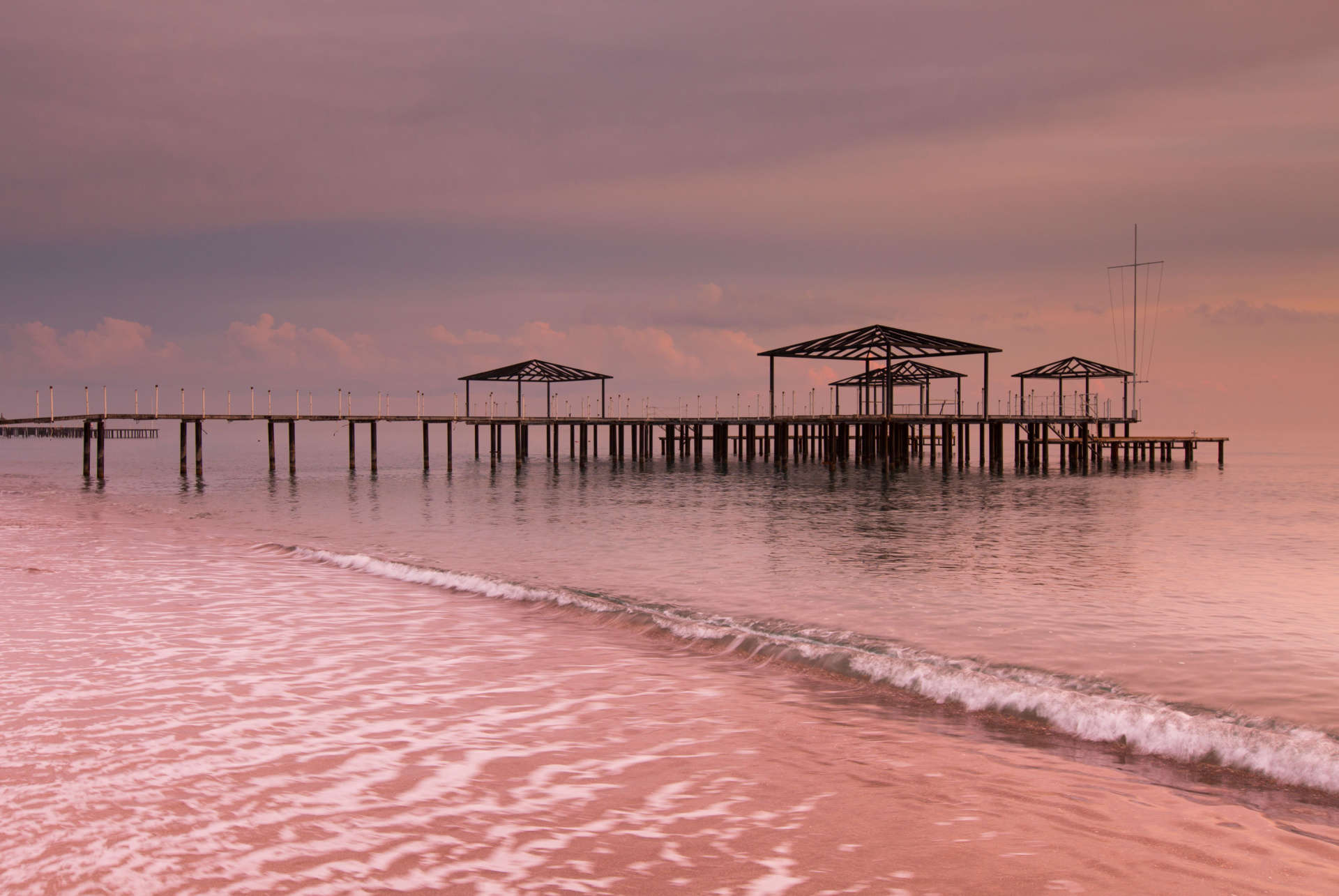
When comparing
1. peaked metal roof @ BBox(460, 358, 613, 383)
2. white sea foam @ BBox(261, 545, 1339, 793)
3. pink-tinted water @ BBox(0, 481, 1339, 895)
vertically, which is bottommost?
white sea foam @ BBox(261, 545, 1339, 793)

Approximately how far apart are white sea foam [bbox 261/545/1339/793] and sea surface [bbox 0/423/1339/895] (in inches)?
1.1

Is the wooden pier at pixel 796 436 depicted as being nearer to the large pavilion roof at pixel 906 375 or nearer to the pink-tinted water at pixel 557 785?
the large pavilion roof at pixel 906 375

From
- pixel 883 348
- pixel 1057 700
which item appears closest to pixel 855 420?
pixel 883 348

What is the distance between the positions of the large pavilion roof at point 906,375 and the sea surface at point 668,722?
3161 centimetres

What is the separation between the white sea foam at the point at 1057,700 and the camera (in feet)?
16.0

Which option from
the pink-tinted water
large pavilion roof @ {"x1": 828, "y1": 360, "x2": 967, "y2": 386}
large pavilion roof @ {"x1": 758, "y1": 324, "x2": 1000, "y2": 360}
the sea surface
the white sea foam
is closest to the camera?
the pink-tinted water

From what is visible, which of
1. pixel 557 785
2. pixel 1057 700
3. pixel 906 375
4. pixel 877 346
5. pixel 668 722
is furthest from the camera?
pixel 906 375

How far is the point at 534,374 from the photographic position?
41594 mm

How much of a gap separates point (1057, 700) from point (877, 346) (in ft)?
98.4

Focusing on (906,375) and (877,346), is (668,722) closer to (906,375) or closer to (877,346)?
(877,346)

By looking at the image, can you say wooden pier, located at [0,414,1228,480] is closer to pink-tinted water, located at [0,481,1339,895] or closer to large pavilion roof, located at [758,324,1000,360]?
large pavilion roof, located at [758,324,1000,360]

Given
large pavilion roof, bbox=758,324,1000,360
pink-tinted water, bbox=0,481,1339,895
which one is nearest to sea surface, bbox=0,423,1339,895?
pink-tinted water, bbox=0,481,1339,895

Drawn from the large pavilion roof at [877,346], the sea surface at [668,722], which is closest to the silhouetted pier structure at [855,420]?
the large pavilion roof at [877,346]

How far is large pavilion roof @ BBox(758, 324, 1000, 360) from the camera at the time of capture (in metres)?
33.7
